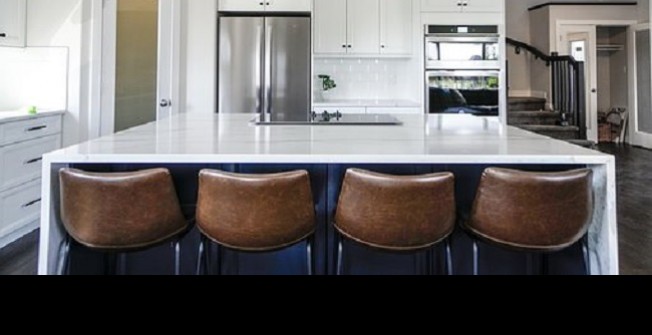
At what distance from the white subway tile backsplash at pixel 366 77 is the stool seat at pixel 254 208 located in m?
4.38

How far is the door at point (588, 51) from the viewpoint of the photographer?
28.4 ft

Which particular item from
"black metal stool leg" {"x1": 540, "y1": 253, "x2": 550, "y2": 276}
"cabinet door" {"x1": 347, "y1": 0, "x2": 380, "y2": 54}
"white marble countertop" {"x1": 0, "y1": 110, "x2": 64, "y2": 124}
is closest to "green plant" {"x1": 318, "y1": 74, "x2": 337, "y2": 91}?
"cabinet door" {"x1": 347, "y1": 0, "x2": 380, "y2": 54}

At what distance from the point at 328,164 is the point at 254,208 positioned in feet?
1.63

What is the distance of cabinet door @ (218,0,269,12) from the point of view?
550cm

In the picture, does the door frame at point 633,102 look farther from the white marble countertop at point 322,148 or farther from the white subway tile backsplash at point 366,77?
the white marble countertop at point 322,148

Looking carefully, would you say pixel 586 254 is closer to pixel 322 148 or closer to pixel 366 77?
pixel 322 148

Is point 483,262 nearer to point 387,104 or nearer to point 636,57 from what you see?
point 387,104

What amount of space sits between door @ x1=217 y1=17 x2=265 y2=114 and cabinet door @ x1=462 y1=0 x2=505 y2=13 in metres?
2.29

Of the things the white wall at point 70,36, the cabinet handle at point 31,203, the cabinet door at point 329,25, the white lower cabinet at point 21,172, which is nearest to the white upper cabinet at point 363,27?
the cabinet door at point 329,25

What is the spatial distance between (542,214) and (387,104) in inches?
160

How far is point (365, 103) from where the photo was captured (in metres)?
5.68

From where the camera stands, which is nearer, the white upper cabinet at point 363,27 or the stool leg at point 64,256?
the stool leg at point 64,256
